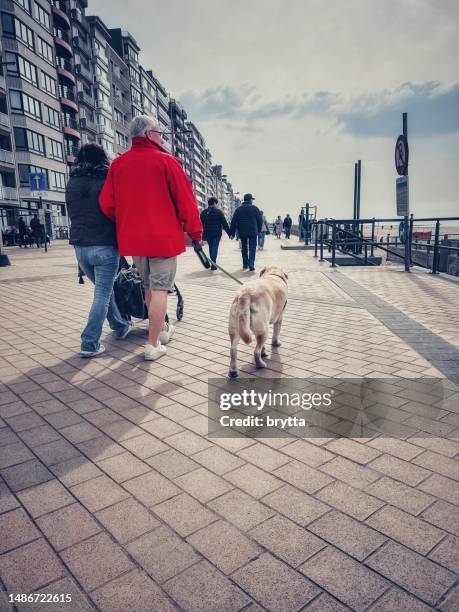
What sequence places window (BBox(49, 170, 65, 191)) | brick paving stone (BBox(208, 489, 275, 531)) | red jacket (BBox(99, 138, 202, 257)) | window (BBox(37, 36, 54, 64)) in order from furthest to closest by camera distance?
window (BBox(49, 170, 65, 191)) → window (BBox(37, 36, 54, 64)) → red jacket (BBox(99, 138, 202, 257)) → brick paving stone (BBox(208, 489, 275, 531))

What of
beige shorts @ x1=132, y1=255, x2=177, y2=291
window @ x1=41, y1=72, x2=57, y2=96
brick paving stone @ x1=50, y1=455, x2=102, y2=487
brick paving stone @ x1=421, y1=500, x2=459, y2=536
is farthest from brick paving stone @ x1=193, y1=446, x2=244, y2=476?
window @ x1=41, y1=72, x2=57, y2=96

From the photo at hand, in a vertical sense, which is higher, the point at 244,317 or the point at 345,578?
the point at 244,317

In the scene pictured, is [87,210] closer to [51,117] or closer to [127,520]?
[127,520]

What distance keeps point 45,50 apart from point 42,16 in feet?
9.17

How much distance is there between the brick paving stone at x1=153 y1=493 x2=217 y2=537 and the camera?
1.91 metres

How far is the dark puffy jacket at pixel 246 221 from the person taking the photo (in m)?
11.1

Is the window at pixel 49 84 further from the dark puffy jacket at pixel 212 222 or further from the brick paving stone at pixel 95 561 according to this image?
the brick paving stone at pixel 95 561

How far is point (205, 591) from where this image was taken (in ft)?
5.16

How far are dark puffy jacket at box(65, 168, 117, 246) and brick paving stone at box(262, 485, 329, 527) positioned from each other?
3061 millimetres

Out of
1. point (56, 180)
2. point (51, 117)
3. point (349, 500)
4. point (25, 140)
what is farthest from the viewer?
point (56, 180)

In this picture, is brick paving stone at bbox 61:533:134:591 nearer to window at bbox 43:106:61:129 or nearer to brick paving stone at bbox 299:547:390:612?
brick paving stone at bbox 299:547:390:612

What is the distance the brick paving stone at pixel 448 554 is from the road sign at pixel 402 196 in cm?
931

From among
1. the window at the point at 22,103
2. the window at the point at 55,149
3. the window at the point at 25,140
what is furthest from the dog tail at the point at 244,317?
the window at the point at 55,149

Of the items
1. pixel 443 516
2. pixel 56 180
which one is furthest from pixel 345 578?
pixel 56 180
